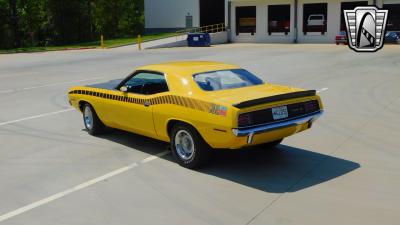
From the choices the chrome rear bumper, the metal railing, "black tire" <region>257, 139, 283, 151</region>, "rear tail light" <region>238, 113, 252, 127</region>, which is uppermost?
the metal railing

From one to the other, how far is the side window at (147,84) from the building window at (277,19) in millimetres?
38138

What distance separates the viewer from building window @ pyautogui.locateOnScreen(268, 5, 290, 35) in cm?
4525

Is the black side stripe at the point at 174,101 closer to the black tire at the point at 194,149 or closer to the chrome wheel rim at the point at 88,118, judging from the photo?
the black tire at the point at 194,149

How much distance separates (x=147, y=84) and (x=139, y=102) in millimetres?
488

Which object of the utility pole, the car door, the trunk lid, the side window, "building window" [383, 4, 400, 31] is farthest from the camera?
the utility pole

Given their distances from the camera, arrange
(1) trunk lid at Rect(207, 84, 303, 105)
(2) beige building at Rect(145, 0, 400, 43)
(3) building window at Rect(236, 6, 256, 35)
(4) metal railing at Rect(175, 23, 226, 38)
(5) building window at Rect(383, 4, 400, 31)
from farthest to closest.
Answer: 1. (4) metal railing at Rect(175, 23, 226, 38)
2. (3) building window at Rect(236, 6, 256, 35)
3. (2) beige building at Rect(145, 0, 400, 43)
4. (5) building window at Rect(383, 4, 400, 31)
5. (1) trunk lid at Rect(207, 84, 303, 105)

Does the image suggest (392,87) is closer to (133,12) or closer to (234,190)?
(234,190)

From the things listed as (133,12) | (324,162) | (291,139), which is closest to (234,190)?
(324,162)

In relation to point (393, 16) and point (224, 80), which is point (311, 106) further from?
point (393, 16)

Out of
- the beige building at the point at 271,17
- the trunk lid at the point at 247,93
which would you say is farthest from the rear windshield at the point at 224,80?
the beige building at the point at 271,17

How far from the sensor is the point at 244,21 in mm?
47031

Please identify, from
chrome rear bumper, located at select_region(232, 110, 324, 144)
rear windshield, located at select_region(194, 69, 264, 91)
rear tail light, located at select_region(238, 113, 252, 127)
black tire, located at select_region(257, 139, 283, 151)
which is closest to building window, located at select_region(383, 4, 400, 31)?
black tire, located at select_region(257, 139, 283, 151)

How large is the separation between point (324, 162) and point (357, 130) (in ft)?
7.71

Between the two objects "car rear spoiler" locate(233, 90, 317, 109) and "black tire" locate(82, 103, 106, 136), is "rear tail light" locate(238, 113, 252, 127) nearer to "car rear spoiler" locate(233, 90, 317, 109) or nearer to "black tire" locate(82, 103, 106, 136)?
"car rear spoiler" locate(233, 90, 317, 109)
